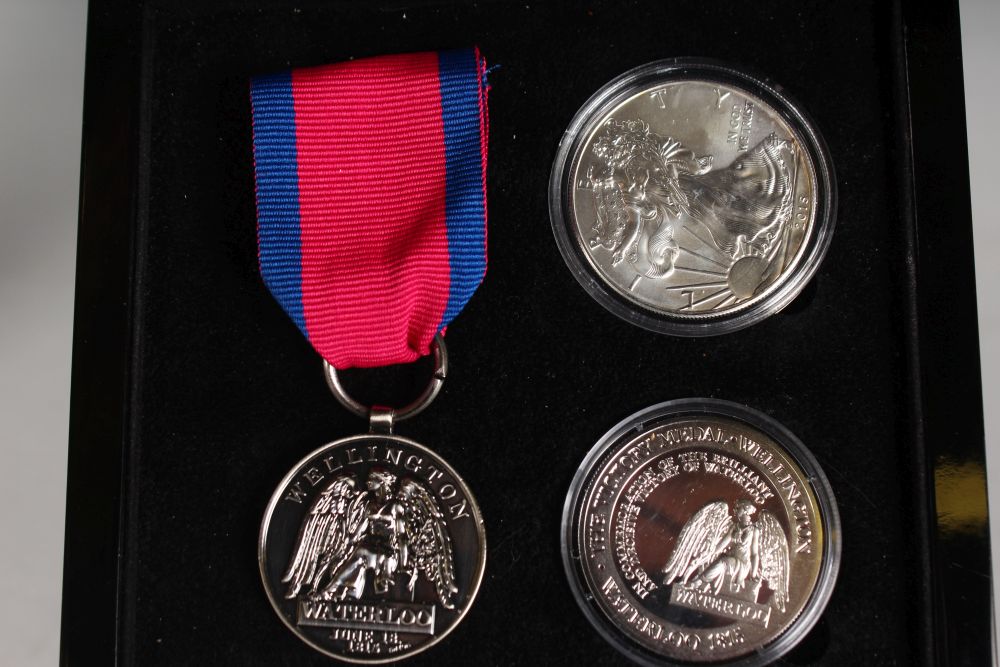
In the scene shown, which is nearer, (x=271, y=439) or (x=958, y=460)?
(x=958, y=460)

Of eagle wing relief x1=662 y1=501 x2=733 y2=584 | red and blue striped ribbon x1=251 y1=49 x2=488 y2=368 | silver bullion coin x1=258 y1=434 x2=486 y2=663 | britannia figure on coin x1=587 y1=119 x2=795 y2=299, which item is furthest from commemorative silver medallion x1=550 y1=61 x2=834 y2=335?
silver bullion coin x1=258 y1=434 x2=486 y2=663

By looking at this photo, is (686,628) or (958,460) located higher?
(958,460)

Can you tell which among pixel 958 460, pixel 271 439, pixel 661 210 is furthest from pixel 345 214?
pixel 958 460

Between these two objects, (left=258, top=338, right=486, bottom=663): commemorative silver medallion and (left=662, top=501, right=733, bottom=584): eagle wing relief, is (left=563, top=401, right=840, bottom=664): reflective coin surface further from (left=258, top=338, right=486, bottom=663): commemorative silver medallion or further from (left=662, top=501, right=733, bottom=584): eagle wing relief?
(left=258, top=338, right=486, bottom=663): commemorative silver medallion

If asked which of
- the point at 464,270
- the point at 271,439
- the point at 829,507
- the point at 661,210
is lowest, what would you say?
the point at 829,507

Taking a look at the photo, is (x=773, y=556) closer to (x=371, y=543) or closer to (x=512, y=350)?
(x=512, y=350)

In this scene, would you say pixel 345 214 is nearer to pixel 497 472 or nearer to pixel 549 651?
pixel 497 472

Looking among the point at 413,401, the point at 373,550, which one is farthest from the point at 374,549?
the point at 413,401

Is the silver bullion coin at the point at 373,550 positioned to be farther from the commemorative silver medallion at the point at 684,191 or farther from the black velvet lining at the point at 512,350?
the commemorative silver medallion at the point at 684,191
